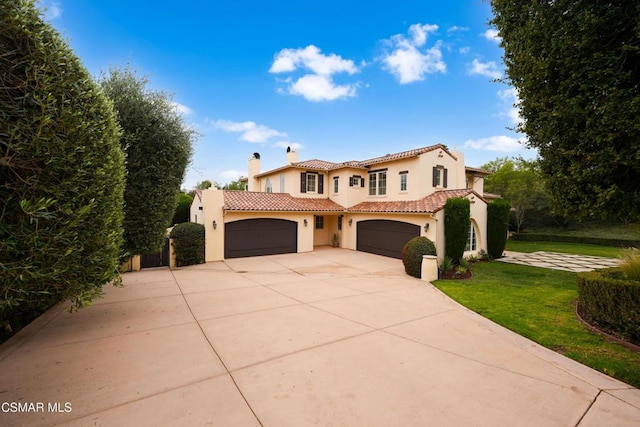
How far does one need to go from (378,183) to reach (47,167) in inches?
681

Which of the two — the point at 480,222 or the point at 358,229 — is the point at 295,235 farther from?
the point at 480,222

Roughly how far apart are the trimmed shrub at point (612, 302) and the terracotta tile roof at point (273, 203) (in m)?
13.5

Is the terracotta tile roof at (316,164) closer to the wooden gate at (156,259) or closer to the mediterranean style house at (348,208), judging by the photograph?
the mediterranean style house at (348,208)

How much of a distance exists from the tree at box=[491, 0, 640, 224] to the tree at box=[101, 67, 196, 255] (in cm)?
907

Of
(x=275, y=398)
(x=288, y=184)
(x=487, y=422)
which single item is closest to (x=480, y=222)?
(x=288, y=184)

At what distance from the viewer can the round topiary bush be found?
1131 centimetres

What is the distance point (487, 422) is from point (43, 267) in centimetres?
613

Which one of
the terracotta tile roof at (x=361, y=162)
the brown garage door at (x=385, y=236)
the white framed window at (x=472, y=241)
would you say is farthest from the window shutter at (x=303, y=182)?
the white framed window at (x=472, y=241)

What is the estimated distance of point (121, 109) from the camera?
7.62 metres

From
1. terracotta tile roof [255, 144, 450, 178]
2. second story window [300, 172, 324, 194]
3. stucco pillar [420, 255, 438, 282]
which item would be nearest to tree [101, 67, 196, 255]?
stucco pillar [420, 255, 438, 282]

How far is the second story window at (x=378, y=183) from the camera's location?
18625 millimetres

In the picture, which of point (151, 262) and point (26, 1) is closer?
point (26, 1)

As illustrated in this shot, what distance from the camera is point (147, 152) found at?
27.3 ft

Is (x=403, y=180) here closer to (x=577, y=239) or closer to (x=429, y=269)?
(x=429, y=269)
